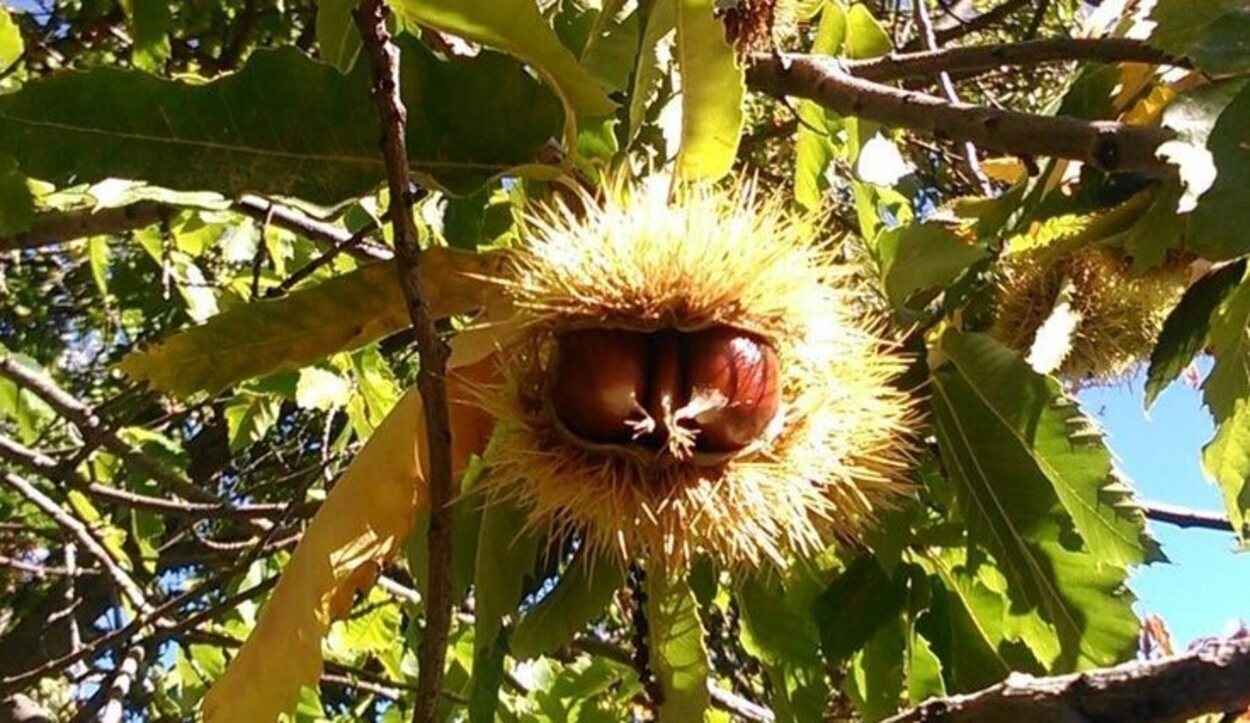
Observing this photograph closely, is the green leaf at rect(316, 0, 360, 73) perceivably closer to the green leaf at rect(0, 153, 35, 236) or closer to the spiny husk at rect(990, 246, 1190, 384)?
the green leaf at rect(0, 153, 35, 236)

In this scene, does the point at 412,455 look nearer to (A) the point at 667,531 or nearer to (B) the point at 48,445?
(A) the point at 667,531

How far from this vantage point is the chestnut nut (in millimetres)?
1190

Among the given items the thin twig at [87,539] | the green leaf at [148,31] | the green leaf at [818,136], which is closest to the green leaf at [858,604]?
the green leaf at [818,136]

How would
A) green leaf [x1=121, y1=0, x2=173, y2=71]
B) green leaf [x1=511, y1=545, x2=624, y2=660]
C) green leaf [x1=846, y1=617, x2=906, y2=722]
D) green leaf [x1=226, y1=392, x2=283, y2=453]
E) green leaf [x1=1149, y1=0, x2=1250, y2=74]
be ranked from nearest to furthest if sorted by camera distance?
1. green leaf [x1=1149, y1=0, x2=1250, y2=74]
2. green leaf [x1=511, y1=545, x2=624, y2=660]
3. green leaf [x1=846, y1=617, x2=906, y2=722]
4. green leaf [x1=121, y1=0, x2=173, y2=71]
5. green leaf [x1=226, y1=392, x2=283, y2=453]

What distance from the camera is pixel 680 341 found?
4.08ft

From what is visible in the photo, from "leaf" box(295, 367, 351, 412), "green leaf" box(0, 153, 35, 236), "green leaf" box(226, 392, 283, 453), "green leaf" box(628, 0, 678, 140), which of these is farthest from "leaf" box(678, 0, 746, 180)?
"green leaf" box(226, 392, 283, 453)

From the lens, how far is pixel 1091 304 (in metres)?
2.02

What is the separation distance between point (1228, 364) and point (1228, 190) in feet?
1.39

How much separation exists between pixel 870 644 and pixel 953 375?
1.51 ft

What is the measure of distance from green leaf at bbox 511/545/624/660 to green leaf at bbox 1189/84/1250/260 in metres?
0.63

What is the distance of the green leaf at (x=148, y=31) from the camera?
88.4 inches

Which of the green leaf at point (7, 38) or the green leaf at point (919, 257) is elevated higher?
the green leaf at point (7, 38)

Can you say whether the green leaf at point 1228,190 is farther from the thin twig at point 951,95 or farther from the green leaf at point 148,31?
the green leaf at point 148,31

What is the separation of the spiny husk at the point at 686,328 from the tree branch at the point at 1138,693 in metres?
0.28
